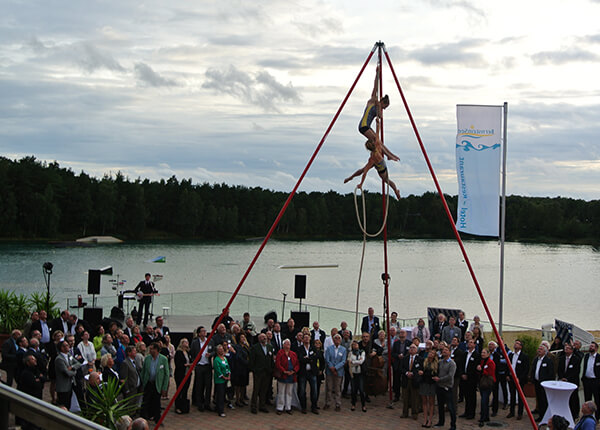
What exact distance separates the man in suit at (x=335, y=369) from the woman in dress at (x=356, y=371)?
15 centimetres

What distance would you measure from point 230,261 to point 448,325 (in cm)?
4481

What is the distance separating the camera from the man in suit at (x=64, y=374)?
971 cm

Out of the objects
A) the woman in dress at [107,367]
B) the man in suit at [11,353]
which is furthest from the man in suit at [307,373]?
the man in suit at [11,353]

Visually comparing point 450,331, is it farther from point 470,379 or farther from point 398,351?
point 470,379

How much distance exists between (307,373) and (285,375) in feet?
1.44

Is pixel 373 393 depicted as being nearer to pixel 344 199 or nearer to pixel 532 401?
pixel 532 401

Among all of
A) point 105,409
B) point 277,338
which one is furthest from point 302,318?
point 105,409

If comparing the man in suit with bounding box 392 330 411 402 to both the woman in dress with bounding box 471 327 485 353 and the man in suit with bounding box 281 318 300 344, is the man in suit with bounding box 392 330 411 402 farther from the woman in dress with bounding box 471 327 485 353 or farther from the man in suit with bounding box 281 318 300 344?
the man in suit with bounding box 281 318 300 344

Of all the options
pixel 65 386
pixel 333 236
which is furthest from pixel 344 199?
pixel 65 386

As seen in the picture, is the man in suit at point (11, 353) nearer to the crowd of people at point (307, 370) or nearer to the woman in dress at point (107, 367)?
the crowd of people at point (307, 370)

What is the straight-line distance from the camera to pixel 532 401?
39.6ft

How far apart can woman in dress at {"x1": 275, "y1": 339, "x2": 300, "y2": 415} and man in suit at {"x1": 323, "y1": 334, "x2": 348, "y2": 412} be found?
586 millimetres

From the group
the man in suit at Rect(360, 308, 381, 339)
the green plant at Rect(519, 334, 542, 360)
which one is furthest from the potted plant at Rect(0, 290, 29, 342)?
the green plant at Rect(519, 334, 542, 360)

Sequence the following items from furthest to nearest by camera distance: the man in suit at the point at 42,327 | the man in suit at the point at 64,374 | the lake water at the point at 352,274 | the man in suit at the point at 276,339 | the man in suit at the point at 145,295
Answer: the lake water at the point at 352,274 < the man in suit at the point at 145,295 < the man in suit at the point at 42,327 < the man in suit at the point at 276,339 < the man in suit at the point at 64,374
